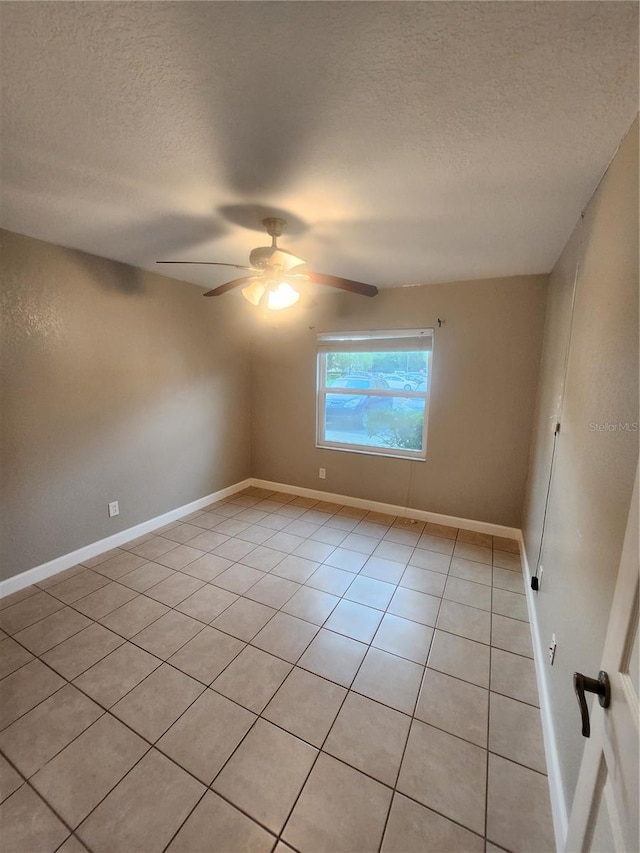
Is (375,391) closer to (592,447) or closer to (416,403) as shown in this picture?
(416,403)

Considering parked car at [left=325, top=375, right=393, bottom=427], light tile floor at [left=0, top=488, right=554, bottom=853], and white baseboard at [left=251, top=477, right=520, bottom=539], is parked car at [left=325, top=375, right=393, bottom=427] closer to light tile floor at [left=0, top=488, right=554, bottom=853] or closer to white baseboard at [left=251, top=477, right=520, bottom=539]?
white baseboard at [left=251, top=477, right=520, bottom=539]

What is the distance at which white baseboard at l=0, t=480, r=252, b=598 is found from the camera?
218 centimetres

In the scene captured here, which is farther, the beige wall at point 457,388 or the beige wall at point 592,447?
the beige wall at point 457,388

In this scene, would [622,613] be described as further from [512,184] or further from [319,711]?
[512,184]

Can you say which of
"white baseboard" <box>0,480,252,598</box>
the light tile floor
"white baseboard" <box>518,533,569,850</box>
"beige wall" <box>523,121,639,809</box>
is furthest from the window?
"white baseboard" <box>518,533,569,850</box>

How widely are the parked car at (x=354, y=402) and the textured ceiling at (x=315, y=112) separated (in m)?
1.72

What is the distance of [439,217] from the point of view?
1.75m

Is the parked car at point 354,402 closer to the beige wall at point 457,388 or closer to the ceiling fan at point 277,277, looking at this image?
the beige wall at point 457,388

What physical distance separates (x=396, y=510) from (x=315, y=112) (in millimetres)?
3105

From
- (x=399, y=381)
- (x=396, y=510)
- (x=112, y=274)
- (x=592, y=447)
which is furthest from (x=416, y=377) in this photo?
(x=112, y=274)

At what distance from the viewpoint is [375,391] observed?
344 cm

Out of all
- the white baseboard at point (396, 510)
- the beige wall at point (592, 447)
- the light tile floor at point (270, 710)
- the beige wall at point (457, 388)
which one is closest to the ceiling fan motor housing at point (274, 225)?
the beige wall at point (592, 447)

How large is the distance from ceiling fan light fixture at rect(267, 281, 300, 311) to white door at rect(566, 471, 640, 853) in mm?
1774

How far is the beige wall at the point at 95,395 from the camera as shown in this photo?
83.4 inches
